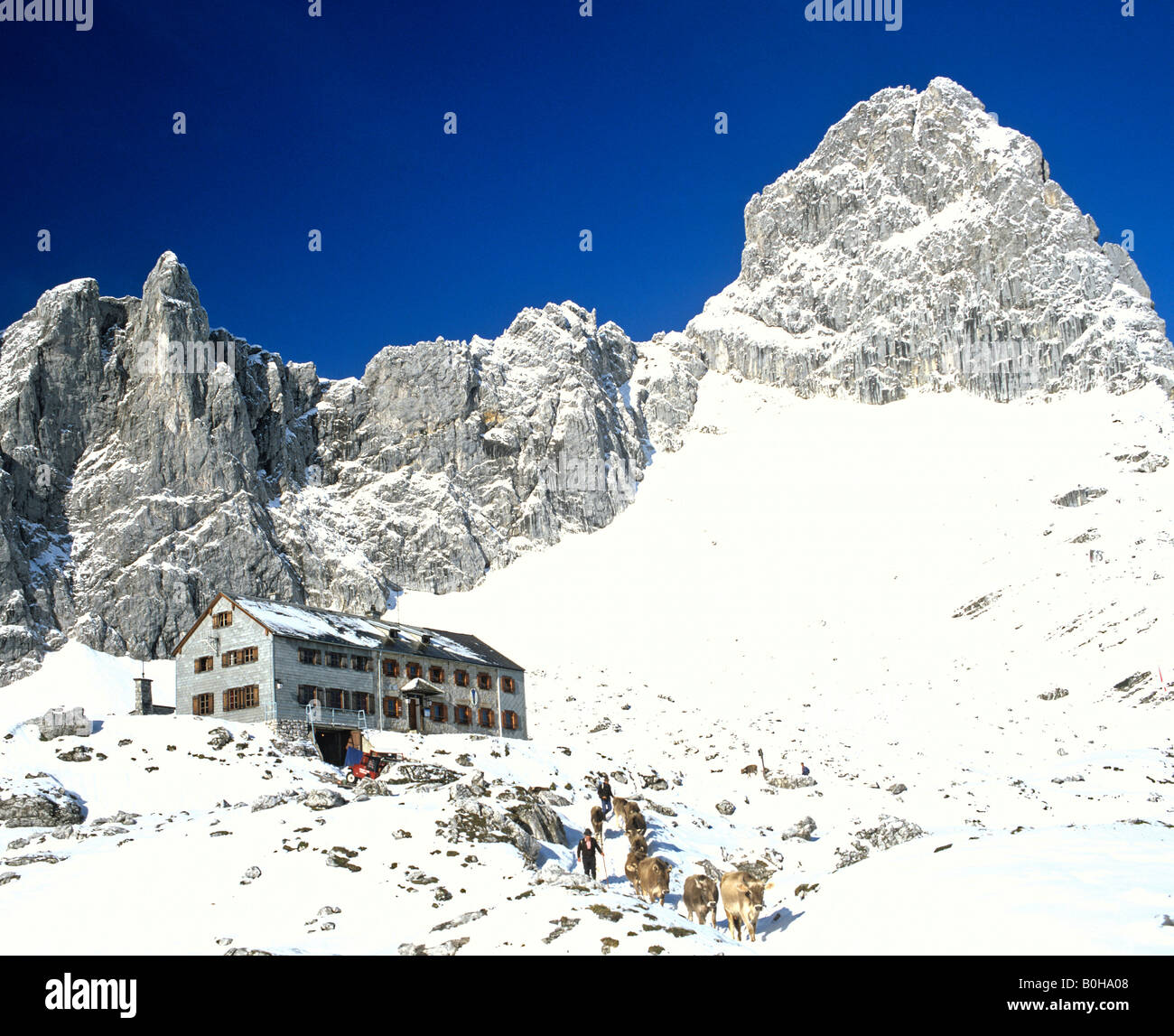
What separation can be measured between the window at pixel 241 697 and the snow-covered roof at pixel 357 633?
3.37 m

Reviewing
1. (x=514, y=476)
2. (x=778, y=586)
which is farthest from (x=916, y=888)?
(x=514, y=476)

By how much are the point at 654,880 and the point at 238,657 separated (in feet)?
112

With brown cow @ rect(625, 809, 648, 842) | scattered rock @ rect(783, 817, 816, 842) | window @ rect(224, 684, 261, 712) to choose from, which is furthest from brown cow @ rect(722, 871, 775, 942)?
window @ rect(224, 684, 261, 712)

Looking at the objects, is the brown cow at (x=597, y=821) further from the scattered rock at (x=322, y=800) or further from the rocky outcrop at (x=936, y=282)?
the rocky outcrop at (x=936, y=282)

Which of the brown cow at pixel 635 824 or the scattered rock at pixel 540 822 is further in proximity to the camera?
the brown cow at pixel 635 824

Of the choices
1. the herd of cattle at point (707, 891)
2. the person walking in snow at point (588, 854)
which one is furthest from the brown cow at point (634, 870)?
the person walking in snow at point (588, 854)

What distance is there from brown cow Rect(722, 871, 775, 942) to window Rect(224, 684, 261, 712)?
3558 cm

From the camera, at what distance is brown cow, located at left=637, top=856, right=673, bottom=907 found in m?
25.4

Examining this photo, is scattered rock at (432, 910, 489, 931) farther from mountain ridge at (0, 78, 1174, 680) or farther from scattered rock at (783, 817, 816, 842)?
mountain ridge at (0, 78, 1174, 680)

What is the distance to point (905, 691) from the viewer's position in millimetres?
74562

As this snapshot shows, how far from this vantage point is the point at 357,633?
189ft

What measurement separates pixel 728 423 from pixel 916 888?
153350 millimetres

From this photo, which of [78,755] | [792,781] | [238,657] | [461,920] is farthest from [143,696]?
[461,920]

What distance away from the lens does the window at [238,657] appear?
169ft
